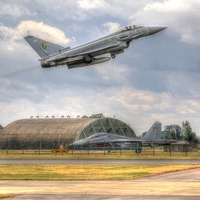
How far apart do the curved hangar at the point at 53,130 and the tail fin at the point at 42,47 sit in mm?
40441

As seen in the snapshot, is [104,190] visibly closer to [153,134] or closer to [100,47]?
[100,47]

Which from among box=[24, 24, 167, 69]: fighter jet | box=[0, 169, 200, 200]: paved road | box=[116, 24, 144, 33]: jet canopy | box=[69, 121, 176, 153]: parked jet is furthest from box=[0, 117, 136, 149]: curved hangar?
box=[0, 169, 200, 200]: paved road

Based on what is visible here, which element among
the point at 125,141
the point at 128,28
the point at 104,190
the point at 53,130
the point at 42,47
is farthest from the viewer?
the point at 53,130

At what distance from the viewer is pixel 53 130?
102688mm

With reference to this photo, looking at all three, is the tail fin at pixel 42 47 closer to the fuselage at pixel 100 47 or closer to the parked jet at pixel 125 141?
the fuselage at pixel 100 47

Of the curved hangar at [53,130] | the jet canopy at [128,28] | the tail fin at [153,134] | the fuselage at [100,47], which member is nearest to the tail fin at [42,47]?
the fuselage at [100,47]

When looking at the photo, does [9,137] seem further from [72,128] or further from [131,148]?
[131,148]

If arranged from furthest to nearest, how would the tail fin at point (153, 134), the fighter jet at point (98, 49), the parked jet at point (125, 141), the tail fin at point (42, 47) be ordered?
the tail fin at point (153, 134) → the parked jet at point (125, 141) → the tail fin at point (42, 47) → the fighter jet at point (98, 49)

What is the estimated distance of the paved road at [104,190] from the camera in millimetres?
21297

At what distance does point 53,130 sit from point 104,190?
7943cm

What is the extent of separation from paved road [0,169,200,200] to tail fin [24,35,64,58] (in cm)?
3116

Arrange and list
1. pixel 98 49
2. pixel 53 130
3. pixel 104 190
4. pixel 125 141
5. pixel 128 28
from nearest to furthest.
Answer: pixel 104 190 → pixel 98 49 → pixel 128 28 → pixel 125 141 → pixel 53 130

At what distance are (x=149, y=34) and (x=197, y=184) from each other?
101 ft

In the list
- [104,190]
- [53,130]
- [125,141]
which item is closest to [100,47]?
[104,190]
